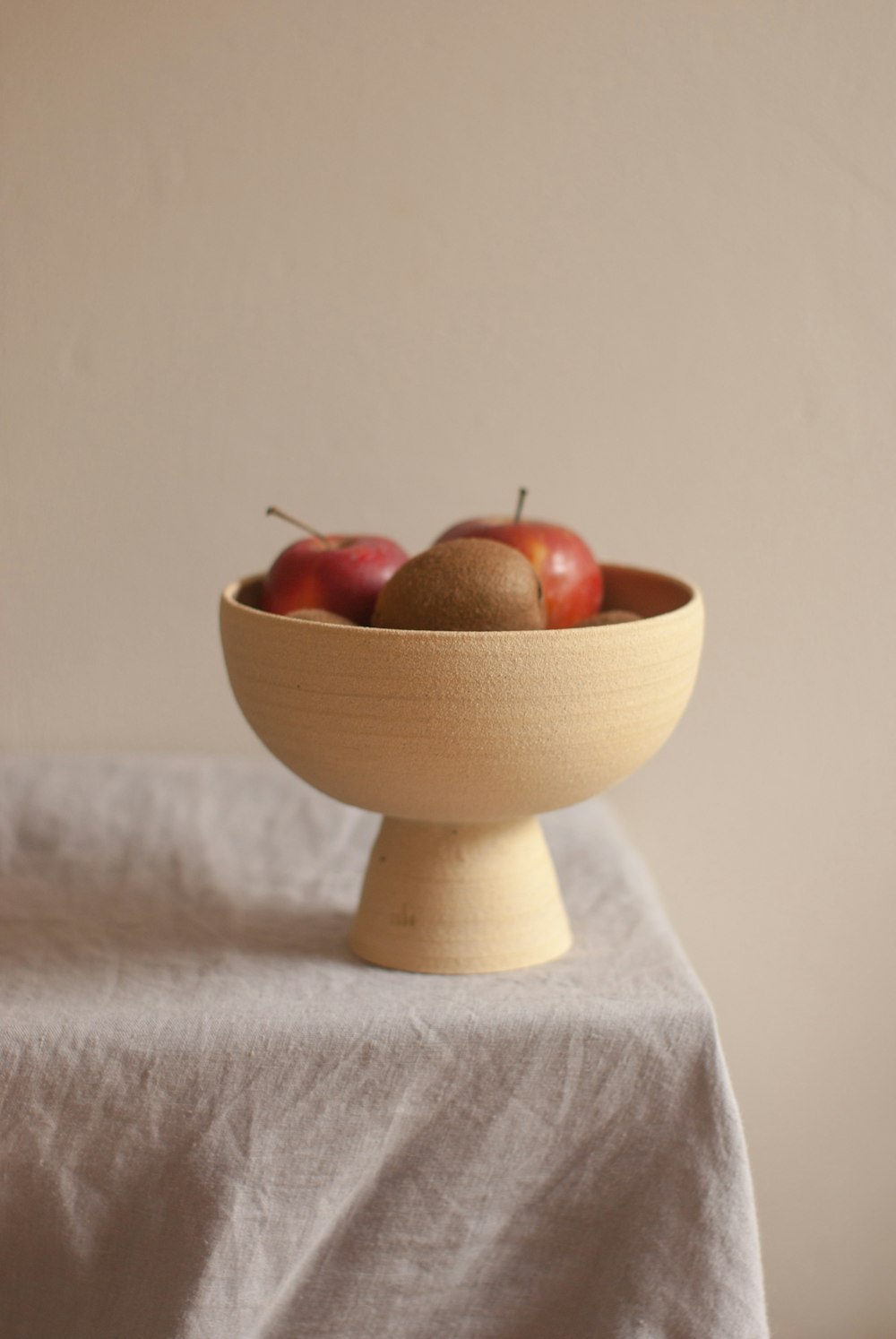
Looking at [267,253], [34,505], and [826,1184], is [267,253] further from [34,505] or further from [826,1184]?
[826,1184]

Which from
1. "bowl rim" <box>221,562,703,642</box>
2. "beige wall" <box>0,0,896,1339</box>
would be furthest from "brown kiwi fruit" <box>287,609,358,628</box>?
"beige wall" <box>0,0,896,1339</box>

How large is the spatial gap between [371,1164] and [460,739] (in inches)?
8.5

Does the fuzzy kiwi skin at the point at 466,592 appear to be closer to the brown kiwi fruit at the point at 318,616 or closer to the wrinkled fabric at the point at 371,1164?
the brown kiwi fruit at the point at 318,616

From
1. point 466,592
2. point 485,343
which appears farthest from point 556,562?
point 485,343

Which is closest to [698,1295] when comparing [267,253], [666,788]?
[666,788]

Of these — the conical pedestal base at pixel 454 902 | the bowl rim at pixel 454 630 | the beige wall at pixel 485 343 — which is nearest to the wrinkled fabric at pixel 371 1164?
the conical pedestal base at pixel 454 902

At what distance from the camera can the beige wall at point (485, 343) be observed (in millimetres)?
942

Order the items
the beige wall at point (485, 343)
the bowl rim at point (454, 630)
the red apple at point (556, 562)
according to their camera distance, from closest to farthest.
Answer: the bowl rim at point (454, 630), the red apple at point (556, 562), the beige wall at point (485, 343)

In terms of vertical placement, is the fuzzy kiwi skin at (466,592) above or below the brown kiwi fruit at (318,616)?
above

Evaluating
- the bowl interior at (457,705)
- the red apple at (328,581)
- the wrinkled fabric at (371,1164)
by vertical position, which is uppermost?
the red apple at (328,581)

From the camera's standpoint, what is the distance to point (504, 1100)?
0.63 metres

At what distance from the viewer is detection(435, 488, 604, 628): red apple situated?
0.72 metres

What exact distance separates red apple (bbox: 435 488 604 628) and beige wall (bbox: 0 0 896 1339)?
11.0 inches

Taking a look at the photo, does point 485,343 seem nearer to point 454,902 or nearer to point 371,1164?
point 454,902
